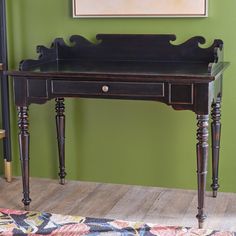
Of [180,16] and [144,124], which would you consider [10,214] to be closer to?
[144,124]

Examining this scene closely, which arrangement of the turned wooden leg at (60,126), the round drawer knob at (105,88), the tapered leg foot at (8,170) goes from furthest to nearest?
1. the tapered leg foot at (8,170)
2. the turned wooden leg at (60,126)
3. the round drawer knob at (105,88)

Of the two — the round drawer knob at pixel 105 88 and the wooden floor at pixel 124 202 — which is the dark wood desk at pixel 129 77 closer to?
the round drawer knob at pixel 105 88

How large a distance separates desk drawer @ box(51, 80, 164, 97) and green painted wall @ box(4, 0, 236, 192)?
0.60m

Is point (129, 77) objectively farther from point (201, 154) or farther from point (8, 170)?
point (8, 170)

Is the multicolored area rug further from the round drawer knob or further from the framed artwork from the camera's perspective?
the framed artwork

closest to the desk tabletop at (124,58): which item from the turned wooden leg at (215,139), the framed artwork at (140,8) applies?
the framed artwork at (140,8)

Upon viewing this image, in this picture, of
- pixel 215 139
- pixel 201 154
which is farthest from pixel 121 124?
pixel 201 154

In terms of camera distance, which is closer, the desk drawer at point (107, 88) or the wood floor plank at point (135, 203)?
the desk drawer at point (107, 88)

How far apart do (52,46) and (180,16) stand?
80 centimetres

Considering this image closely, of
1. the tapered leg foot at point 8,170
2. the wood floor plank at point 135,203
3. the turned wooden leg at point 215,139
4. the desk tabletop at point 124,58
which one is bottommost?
the wood floor plank at point 135,203

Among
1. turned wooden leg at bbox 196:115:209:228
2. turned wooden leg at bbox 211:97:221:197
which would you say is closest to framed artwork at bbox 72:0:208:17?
turned wooden leg at bbox 211:97:221:197

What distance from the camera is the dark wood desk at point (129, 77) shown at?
2.75 meters

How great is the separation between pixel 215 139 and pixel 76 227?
0.96 m

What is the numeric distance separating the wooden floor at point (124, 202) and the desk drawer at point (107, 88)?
68 cm
